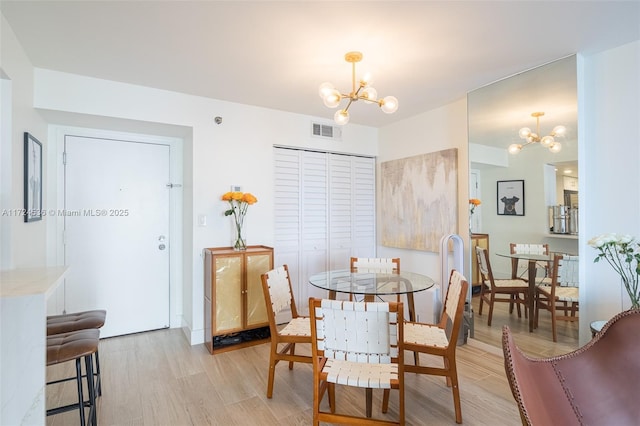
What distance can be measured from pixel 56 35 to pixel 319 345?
263 cm

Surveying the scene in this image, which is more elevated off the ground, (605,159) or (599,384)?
(605,159)

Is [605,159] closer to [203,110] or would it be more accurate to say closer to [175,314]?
[203,110]

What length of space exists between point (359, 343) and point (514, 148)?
89.3 inches

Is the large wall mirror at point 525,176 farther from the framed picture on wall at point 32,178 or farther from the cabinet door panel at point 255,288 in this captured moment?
the framed picture on wall at point 32,178

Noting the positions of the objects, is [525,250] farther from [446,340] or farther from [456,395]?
[456,395]

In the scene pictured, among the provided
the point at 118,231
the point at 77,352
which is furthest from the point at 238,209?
the point at 77,352

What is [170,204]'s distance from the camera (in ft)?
11.9

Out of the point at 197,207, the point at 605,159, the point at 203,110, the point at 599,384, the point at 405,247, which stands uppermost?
the point at 203,110

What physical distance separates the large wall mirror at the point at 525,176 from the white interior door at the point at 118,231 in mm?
3339

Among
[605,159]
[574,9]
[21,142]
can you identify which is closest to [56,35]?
[21,142]

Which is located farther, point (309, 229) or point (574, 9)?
point (309, 229)

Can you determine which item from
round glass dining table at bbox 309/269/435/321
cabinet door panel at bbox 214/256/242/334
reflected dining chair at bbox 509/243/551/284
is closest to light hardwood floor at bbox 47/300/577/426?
cabinet door panel at bbox 214/256/242/334

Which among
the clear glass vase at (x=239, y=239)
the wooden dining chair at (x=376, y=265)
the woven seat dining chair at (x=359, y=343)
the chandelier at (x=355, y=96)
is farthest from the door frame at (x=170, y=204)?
the woven seat dining chair at (x=359, y=343)

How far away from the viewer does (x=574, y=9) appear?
1.86m
